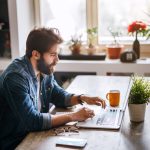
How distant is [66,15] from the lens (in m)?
3.84

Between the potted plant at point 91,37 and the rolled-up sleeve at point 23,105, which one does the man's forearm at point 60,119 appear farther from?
the potted plant at point 91,37

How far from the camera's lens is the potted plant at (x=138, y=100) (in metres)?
1.75

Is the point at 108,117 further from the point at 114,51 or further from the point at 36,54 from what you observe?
the point at 114,51

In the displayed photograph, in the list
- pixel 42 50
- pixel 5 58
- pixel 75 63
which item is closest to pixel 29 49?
pixel 42 50

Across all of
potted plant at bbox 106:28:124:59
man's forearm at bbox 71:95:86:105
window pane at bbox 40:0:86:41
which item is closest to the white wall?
window pane at bbox 40:0:86:41

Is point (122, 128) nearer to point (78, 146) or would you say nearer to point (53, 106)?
point (78, 146)

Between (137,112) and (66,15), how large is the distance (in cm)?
229

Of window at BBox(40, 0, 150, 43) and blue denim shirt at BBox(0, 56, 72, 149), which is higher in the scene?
window at BBox(40, 0, 150, 43)

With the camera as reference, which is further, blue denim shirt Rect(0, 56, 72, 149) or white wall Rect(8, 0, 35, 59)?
white wall Rect(8, 0, 35, 59)

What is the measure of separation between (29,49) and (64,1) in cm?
197

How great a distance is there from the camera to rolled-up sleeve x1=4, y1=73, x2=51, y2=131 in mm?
1680

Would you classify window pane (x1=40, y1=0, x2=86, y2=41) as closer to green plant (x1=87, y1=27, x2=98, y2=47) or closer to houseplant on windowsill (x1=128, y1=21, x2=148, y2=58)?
green plant (x1=87, y1=27, x2=98, y2=47)

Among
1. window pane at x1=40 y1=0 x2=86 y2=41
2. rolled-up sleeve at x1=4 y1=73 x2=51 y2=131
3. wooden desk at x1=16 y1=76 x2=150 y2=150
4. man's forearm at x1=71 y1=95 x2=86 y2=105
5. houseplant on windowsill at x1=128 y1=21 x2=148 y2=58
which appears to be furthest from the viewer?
window pane at x1=40 y1=0 x2=86 y2=41

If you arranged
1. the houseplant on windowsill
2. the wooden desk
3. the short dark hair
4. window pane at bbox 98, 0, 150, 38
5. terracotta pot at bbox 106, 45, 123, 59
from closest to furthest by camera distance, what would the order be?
the wooden desk → the short dark hair → the houseplant on windowsill → terracotta pot at bbox 106, 45, 123, 59 → window pane at bbox 98, 0, 150, 38
